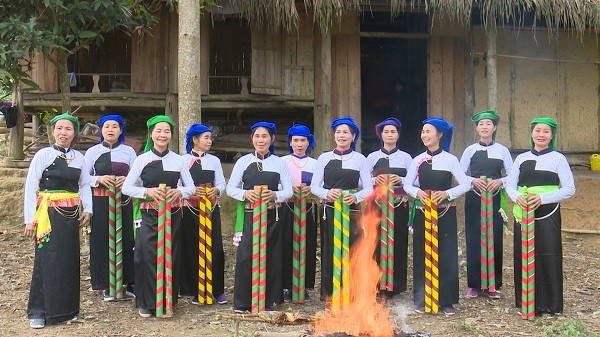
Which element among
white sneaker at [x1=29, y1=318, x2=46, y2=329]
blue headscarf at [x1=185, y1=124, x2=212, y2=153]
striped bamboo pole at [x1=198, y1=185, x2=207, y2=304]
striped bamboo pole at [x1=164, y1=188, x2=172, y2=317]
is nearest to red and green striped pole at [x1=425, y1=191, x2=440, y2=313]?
striped bamboo pole at [x1=198, y1=185, x2=207, y2=304]

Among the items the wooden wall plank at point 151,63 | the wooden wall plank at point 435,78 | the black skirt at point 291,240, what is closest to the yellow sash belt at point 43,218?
the black skirt at point 291,240

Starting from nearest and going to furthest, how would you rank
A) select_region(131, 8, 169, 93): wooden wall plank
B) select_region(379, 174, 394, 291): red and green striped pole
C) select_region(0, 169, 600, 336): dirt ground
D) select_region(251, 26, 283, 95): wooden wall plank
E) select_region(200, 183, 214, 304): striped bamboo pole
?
select_region(0, 169, 600, 336): dirt ground < select_region(200, 183, 214, 304): striped bamboo pole < select_region(379, 174, 394, 291): red and green striped pole < select_region(251, 26, 283, 95): wooden wall plank < select_region(131, 8, 169, 93): wooden wall plank

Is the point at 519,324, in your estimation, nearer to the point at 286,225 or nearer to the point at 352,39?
the point at 286,225

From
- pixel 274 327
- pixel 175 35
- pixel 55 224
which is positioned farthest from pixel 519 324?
pixel 175 35

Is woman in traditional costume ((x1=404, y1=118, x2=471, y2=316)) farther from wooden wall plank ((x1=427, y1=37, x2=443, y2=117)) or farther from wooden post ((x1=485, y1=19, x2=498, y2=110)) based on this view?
wooden wall plank ((x1=427, y1=37, x2=443, y2=117))

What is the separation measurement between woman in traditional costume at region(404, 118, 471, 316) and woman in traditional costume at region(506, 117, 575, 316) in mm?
486

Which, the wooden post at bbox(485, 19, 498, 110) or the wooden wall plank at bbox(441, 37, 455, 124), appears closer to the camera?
the wooden post at bbox(485, 19, 498, 110)

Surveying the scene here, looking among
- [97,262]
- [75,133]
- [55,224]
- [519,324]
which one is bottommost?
[519,324]

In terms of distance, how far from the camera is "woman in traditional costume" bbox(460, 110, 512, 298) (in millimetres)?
5848

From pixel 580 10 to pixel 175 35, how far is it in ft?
18.4

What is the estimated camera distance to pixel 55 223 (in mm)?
4957

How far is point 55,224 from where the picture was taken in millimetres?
4957

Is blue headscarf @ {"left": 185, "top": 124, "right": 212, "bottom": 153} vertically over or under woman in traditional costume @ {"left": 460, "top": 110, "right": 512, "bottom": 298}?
over

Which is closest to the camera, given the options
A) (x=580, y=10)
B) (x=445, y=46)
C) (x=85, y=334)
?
(x=85, y=334)
